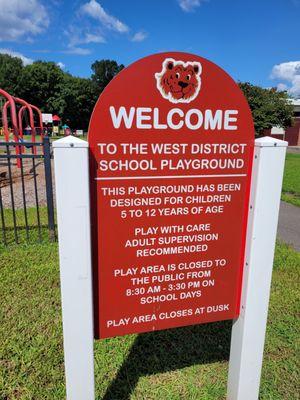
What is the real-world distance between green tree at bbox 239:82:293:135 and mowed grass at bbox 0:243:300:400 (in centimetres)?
2147

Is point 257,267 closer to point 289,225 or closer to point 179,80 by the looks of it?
point 179,80

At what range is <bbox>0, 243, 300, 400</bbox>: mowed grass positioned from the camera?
2256mm

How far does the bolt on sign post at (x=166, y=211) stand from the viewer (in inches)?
60.4

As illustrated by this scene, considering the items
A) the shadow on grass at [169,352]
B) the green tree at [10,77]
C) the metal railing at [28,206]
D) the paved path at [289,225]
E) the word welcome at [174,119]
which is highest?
the green tree at [10,77]

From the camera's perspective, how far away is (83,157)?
1.49 m

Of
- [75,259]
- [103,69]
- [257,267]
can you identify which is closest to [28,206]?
[75,259]

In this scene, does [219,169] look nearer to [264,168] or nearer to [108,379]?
[264,168]

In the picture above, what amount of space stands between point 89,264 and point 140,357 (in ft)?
4.37

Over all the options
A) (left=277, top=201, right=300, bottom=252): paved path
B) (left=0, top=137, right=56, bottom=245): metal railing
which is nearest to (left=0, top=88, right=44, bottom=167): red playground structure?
(left=0, top=137, right=56, bottom=245): metal railing

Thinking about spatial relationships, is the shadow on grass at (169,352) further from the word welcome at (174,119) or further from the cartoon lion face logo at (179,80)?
the cartoon lion face logo at (179,80)

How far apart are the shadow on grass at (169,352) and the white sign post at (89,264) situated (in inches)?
20.1

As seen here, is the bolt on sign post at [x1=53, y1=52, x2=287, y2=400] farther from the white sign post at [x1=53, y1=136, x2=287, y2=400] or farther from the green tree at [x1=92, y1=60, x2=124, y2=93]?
the green tree at [x1=92, y1=60, x2=124, y2=93]

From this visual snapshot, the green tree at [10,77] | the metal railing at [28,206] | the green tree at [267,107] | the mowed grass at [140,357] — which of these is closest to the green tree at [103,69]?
the green tree at [10,77]

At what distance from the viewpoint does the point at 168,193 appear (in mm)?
1684
